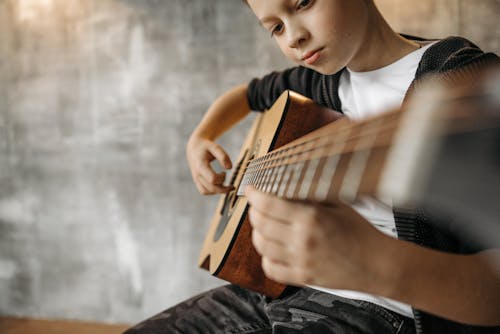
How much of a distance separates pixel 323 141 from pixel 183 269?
1.47 m

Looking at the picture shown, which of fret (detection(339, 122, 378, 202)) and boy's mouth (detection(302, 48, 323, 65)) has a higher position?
boy's mouth (detection(302, 48, 323, 65))

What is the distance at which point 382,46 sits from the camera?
83cm

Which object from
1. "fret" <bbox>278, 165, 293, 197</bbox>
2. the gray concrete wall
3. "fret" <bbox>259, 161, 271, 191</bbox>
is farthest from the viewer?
the gray concrete wall

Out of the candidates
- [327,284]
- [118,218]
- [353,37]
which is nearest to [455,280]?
[327,284]

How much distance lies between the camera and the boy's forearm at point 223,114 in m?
1.24

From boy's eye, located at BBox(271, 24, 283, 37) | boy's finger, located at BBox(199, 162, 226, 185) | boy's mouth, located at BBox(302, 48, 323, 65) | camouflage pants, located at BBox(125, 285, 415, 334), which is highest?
boy's eye, located at BBox(271, 24, 283, 37)

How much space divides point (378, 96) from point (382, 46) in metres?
0.10

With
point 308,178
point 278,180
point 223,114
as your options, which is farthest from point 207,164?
point 308,178

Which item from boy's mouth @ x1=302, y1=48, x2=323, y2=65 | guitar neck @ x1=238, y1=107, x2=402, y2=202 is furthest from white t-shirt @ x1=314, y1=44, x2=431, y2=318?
guitar neck @ x1=238, y1=107, x2=402, y2=202

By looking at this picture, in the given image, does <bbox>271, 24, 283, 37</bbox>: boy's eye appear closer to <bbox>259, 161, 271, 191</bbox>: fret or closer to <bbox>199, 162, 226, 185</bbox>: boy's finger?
<bbox>259, 161, 271, 191</bbox>: fret

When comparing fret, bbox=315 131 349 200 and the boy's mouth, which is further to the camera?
the boy's mouth

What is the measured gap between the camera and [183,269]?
1.77 meters

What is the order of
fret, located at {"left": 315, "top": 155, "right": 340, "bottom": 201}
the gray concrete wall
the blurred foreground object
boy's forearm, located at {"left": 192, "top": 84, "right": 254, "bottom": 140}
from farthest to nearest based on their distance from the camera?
the gray concrete wall → boy's forearm, located at {"left": 192, "top": 84, "right": 254, "bottom": 140} → fret, located at {"left": 315, "top": 155, "right": 340, "bottom": 201} → the blurred foreground object

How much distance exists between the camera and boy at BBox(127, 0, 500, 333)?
398 mm
